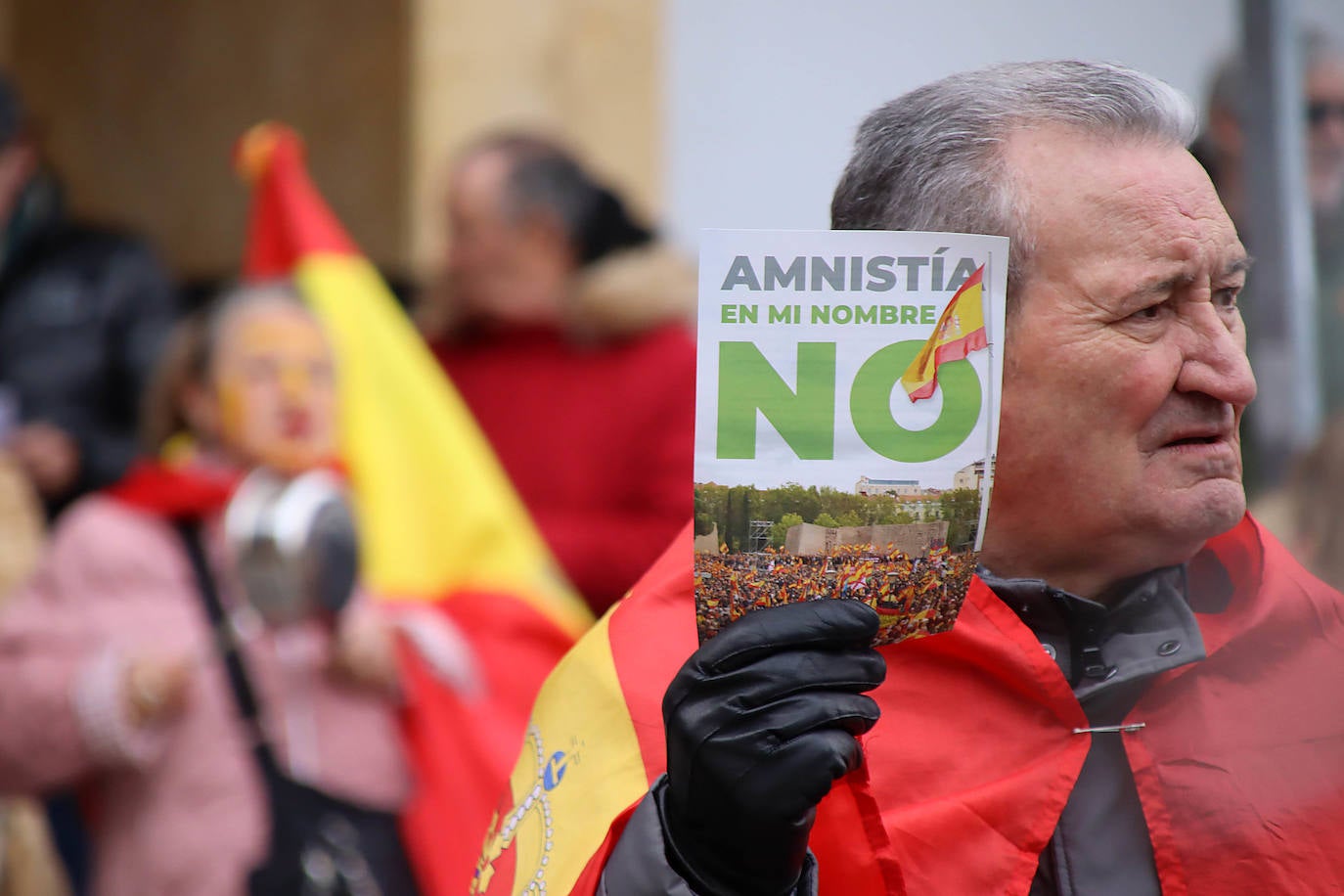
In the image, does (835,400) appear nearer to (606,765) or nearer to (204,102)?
(606,765)

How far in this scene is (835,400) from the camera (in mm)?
1248

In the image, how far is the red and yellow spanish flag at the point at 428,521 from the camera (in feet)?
10.6

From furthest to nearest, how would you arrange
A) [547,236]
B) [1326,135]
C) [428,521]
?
1. [547,236]
2. [428,521]
3. [1326,135]

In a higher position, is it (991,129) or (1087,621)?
(991,129)

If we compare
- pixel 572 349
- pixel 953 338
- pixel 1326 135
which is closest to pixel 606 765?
pixel 953 338

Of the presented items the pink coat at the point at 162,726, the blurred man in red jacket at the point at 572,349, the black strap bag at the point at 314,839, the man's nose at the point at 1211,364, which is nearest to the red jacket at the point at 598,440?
the blurred man in red jacket at the point at 572,349

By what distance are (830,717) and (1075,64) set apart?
A: 63 cm

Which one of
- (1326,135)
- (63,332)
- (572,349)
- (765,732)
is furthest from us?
(63,332)

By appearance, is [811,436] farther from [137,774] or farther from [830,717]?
[137,774]

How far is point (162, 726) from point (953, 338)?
2.26 meters

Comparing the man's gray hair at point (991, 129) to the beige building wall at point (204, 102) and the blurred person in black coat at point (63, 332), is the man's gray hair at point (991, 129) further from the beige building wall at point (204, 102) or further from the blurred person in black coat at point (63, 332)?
the beige building wall at point (204, 102)

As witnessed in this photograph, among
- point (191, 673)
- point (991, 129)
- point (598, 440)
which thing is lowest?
point (191, 673)

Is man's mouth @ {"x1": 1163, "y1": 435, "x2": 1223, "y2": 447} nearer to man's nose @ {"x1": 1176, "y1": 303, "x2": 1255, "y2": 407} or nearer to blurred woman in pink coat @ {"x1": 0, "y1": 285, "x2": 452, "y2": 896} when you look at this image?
man's nose @ {"x1": 1176, "y1": 303, "x2": 1255, "y2": 407}

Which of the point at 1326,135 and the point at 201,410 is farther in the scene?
the point at 201,410
